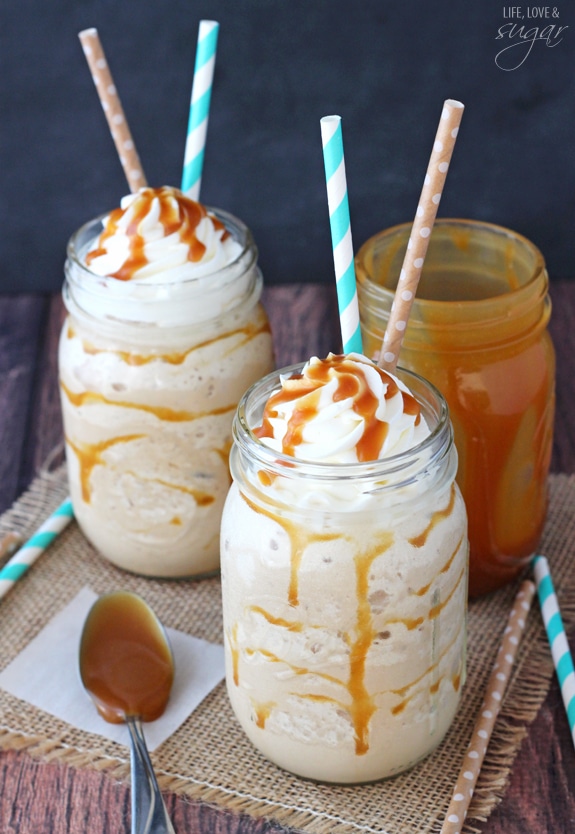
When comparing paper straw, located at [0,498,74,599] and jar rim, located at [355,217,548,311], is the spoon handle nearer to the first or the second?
paper straw, located at [0,498,74,599]

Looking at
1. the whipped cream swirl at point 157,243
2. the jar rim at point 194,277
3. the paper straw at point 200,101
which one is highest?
the paper straw at point 200,101

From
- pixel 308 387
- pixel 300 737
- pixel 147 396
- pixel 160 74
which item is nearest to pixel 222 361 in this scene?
pixel 147 396

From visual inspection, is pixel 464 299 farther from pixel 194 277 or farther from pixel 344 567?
pixel 344 567

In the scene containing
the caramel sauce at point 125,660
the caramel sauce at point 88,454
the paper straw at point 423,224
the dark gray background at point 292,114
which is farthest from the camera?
the dark gray background at point 292,114

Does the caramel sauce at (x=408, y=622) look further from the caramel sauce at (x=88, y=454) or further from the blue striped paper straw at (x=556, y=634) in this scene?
the caramel sauce at (x=88, y=454)

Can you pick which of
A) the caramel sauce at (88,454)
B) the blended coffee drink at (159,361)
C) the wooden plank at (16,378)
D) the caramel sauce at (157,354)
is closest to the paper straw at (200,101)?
the blended coffee drink at (159,361)

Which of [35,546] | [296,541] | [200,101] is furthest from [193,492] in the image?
[200,101]

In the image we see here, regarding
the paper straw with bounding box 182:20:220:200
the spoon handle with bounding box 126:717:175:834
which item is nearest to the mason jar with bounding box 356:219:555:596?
the paper straw with bounding box 182:20:220:200
